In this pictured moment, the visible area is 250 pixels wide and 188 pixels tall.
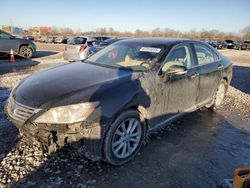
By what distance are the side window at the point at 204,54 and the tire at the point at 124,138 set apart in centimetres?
207

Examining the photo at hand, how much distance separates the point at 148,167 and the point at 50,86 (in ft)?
5.58

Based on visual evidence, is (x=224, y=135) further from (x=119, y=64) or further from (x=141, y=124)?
(x=119, y=64)

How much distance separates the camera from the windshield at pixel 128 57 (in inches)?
154

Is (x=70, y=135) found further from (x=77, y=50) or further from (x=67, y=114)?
(x=77, y=50)

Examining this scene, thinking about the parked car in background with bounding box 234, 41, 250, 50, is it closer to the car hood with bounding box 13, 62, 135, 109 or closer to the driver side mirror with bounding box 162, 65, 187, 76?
the driver side mirror with bounding box 162, 65, 187, 76

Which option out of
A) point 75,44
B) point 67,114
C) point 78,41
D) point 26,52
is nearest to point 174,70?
point 67,114

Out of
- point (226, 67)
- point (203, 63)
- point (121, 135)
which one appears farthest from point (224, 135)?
point (121, 135)

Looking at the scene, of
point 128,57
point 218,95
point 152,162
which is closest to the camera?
point 152,162

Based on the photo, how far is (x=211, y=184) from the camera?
3.04m

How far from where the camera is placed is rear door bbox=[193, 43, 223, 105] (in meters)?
4.71

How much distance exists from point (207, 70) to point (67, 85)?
2.90m

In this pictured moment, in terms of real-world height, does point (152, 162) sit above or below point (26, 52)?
below

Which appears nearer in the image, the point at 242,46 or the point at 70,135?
the point at 70,135

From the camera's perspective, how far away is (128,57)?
4.27m
